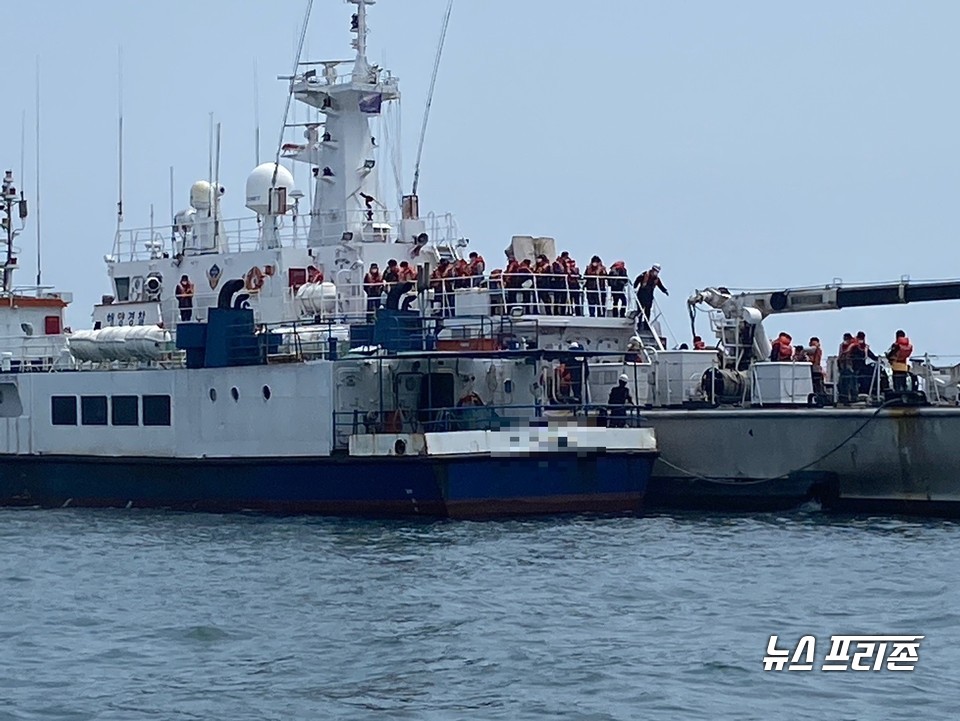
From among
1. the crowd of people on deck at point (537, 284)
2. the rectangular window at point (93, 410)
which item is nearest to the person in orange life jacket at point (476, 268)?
the crowd of people on deck at point (537, 284)

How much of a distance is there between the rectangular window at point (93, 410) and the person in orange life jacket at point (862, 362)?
13.9 meters

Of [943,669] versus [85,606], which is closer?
[943,669]

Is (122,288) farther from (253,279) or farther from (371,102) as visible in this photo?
(371,102)

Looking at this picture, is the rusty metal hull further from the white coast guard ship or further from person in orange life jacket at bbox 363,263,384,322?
person in orange life jacket at bbox 363,263,384,322

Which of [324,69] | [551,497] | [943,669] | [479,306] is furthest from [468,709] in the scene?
[324,69]

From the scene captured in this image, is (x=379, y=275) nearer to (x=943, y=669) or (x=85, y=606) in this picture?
(x=85, y=606)

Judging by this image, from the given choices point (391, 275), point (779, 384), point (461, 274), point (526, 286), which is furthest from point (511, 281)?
point (779, 384)

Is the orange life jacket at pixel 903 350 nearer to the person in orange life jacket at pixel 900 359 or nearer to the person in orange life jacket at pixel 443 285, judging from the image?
the person in orange life jacket at pixel 900 359

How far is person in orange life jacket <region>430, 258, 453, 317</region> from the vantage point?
34.6 meters

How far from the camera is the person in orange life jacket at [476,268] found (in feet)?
113

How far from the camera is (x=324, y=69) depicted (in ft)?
125

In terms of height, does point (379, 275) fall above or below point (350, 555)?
above

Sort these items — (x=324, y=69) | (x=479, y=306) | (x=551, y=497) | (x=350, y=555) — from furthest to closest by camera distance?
(x=324, y=69), (x=479, y=306), (x=551, y=497), (x=350, y=555)

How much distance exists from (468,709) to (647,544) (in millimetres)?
10687
